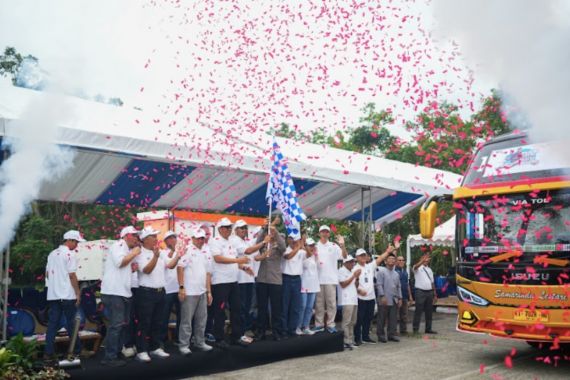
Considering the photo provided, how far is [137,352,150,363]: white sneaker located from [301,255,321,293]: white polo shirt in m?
3.17

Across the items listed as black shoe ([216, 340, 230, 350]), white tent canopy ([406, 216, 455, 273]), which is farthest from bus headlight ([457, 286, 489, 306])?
white tent canopy ([406, 216, 455, 273])

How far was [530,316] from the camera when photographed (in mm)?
6891

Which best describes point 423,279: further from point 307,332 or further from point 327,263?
point 307,332

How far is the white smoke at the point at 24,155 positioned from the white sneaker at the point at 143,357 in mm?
2124

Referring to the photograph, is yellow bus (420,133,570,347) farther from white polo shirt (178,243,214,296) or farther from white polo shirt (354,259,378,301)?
white polo shirt (178,243,214,296)

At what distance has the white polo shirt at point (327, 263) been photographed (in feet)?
32.5

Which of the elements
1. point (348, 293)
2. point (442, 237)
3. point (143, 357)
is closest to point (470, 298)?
point (348, 293)

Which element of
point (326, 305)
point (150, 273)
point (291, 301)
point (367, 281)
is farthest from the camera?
point (367, 281)

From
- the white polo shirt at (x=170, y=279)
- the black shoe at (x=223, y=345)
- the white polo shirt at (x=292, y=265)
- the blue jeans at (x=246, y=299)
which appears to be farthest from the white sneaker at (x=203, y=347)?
the white polo shirt at (x=292, y=265)

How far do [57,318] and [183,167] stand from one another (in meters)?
3.16

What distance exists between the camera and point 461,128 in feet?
68.2

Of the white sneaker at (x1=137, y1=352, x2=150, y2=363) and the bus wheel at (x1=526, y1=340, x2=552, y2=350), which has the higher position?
the white sneaker at (x1=137, y1=352, x2=150, y2=363)

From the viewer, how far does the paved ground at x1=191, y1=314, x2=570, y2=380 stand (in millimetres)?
7297

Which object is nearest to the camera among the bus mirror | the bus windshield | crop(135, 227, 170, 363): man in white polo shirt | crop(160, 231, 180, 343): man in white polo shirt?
the bus windshield
